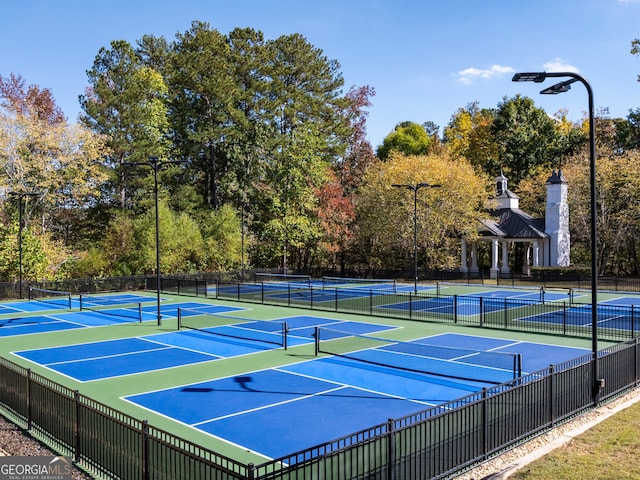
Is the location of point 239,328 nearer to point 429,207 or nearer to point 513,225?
point 429,207

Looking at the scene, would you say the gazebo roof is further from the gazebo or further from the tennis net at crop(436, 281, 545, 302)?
the tennis net at crop(436, 281, 545, 302)

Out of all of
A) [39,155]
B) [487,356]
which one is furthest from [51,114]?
[487,356]

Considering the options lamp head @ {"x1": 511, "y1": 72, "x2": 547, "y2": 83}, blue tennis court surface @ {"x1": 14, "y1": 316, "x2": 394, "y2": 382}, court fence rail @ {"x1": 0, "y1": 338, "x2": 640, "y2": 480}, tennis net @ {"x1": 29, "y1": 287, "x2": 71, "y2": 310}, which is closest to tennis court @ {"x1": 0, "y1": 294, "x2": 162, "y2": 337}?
tennis net @ {"x1": 29, "y1": 287, "x2": 71, "y2": 310}

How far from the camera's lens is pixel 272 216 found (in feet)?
214

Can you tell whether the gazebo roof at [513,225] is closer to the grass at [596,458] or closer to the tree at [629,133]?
the tree at [629,133]

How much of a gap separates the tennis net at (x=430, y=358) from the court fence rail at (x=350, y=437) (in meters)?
3.63

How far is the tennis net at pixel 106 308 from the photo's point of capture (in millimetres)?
34250

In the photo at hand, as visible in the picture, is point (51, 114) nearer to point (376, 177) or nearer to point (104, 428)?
point (376, 177)

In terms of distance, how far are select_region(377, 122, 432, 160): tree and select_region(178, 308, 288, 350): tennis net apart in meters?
63.9

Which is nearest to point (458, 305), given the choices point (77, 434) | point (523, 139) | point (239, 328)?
point (239, 328)

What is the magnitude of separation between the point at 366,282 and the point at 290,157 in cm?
1545

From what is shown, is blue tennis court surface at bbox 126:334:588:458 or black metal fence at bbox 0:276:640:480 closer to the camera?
black metal fence at bbox 0:276:640:480

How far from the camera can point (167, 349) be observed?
2378 cm

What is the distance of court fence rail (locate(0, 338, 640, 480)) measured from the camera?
9.37 metres
